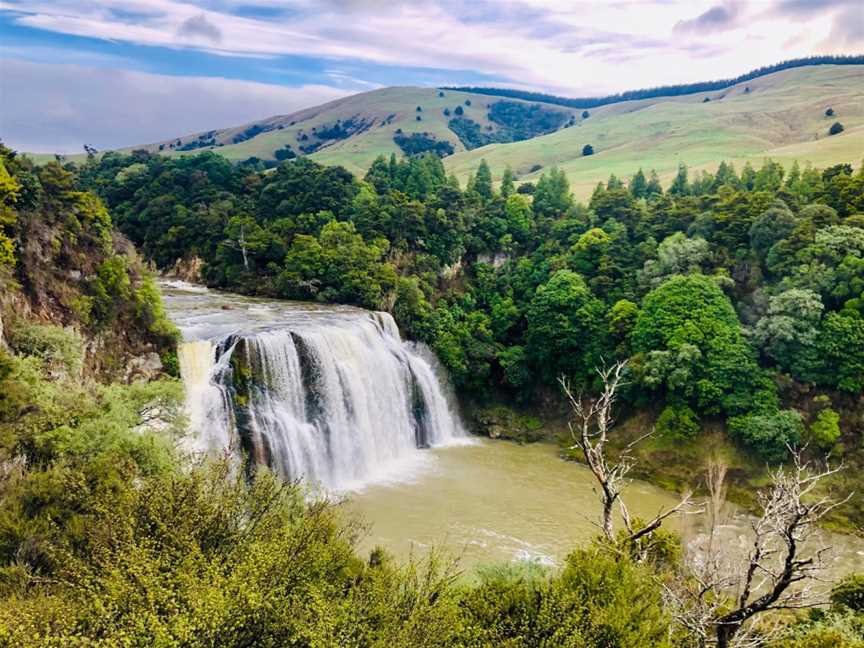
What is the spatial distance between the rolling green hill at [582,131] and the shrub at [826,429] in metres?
49.5

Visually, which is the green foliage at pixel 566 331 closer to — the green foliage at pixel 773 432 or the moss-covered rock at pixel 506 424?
the moss-covered rock at pixel 506 424

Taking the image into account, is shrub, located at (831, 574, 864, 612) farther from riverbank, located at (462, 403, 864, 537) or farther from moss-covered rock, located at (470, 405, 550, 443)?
moss-covered rock, located at (470, 405, 550, 443)

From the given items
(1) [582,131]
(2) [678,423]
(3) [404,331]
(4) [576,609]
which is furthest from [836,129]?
(4) [576,609]

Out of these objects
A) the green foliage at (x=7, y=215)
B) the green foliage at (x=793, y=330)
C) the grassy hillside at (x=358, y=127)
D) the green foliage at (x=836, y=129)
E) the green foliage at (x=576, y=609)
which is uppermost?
the grassy hillside at (x=358, y=127)

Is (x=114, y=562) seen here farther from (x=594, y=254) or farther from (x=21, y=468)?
(x=594, y=254)

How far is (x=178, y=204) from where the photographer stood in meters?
44.4

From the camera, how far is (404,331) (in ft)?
111

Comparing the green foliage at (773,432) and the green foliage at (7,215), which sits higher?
the green foliage at (7,215)

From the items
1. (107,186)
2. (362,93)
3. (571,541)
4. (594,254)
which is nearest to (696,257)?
(594,254)

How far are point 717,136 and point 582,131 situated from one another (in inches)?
1555

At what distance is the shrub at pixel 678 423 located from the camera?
2794cm

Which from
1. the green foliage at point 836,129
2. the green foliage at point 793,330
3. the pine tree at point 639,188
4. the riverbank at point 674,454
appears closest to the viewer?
the riverbank at point 674,454

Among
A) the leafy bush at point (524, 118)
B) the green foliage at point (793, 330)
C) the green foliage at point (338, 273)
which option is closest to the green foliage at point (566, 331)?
the green foliage at point (793, 330)

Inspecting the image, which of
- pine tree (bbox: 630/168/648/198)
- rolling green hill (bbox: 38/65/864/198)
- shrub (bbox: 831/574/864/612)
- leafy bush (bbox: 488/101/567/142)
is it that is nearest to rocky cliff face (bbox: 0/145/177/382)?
shrub (bbox: 831/574/864/612)
